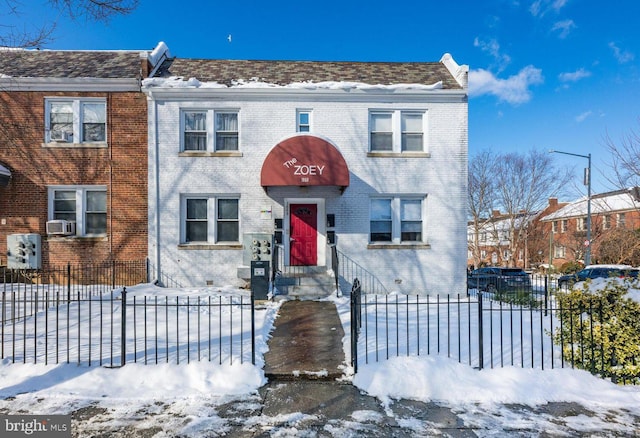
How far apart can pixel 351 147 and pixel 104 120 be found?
347 inches

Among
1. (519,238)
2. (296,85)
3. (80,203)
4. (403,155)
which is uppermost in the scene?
(296,85)

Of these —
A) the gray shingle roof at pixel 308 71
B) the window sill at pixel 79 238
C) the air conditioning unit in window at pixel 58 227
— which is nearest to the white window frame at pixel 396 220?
the gray shingle roof at pixel 308 71

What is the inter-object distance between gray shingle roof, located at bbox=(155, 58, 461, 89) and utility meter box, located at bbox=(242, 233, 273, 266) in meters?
5.56

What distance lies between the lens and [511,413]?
4074mm

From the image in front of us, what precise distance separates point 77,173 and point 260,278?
7.93 meters

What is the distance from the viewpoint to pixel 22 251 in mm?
10859

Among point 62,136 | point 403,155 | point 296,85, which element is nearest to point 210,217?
point 296,85

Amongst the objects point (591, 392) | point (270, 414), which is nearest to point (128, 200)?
point (270, 414)

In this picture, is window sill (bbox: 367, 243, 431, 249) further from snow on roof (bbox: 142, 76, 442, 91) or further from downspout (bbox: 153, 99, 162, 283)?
downspout (bbox: 153, 99, 162, 283)

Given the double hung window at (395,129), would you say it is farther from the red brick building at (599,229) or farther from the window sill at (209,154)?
the red brick building at (599,229)

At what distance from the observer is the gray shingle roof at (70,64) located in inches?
460

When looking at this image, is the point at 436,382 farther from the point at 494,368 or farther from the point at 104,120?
the point at 104,120

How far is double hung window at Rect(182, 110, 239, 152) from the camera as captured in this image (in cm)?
1141

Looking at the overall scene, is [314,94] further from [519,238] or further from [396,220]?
[519,238]
